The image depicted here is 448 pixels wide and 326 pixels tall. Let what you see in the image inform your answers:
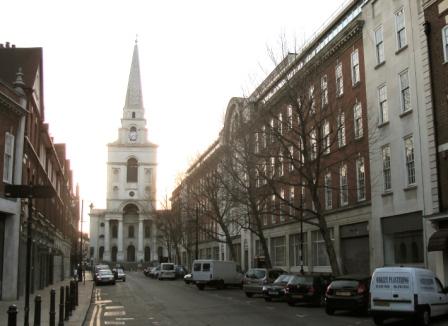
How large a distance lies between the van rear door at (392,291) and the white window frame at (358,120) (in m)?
16.4

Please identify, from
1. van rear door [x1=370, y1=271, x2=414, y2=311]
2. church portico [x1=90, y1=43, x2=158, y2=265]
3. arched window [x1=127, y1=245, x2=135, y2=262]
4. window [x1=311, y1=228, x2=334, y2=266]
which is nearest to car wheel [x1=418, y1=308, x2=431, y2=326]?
van rear door [x1=370, y1=271, x2=414, y2=311]

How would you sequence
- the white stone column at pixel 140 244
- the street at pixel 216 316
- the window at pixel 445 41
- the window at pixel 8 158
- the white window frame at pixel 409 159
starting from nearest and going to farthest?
the street at pixel 216 316 → the window at pixel 445 41 → the window at pixel 8 158 → the white window frame at pixel 409 159 → the white stone column at pixel 140 244

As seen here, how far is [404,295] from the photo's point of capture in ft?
55.8

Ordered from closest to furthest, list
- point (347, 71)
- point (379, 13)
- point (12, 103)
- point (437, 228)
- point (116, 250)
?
point (437, 228)
point (12, 103)
point (379, 13)
point (347, 71)
point (116, 250)

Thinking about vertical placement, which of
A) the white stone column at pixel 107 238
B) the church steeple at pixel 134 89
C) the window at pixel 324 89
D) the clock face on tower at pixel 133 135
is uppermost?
the church steeple at pixel 134 89

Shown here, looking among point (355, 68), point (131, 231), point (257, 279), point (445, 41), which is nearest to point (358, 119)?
point (355, 68)

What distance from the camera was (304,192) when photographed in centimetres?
4169

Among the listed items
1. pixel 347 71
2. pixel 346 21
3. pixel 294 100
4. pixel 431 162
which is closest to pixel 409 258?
pixel 431 162

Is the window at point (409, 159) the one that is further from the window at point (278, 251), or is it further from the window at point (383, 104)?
the window at point (278, 251)

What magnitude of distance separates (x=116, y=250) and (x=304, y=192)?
320 feet

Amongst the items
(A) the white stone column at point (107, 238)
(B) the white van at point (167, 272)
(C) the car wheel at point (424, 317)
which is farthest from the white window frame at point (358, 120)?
(A) the white stone column at point (107, 238)

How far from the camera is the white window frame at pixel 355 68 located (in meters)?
33.9

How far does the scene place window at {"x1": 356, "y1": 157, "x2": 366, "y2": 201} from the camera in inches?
1305

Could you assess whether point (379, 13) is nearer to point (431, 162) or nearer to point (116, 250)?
point (431, 162)
